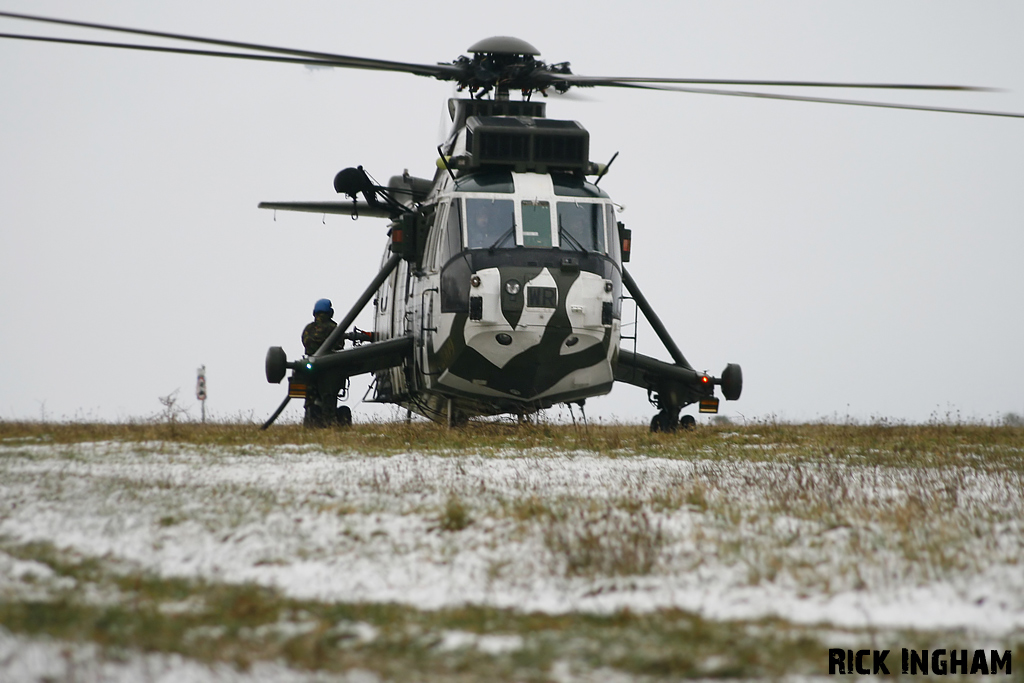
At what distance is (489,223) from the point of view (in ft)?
48.2

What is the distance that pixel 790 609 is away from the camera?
5.46 m

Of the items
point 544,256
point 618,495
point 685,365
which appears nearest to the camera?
point 618,495

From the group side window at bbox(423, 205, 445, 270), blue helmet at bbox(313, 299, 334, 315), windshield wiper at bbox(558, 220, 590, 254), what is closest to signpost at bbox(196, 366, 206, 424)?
blue helmet at bbox(313, 299, 334, 315)

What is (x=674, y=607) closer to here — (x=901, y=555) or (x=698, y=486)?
(x=901, y=555)

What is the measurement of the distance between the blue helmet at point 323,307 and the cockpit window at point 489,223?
4.72m

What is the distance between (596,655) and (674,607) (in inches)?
36.9

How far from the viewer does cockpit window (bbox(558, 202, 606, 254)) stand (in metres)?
14.8

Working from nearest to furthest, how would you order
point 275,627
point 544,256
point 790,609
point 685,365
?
point 275,627 < point 790,609 < point 544,256 < point 685,365

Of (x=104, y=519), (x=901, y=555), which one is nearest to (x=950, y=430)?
(x=901, y=555)

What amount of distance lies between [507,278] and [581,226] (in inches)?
61.1

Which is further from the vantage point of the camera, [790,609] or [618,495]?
[618,495]

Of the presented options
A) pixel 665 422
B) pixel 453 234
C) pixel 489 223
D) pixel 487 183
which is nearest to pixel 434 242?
pixel 453 234

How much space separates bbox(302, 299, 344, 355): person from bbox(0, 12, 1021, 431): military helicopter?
124 cm

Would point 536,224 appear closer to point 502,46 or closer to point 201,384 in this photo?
point 502,46
